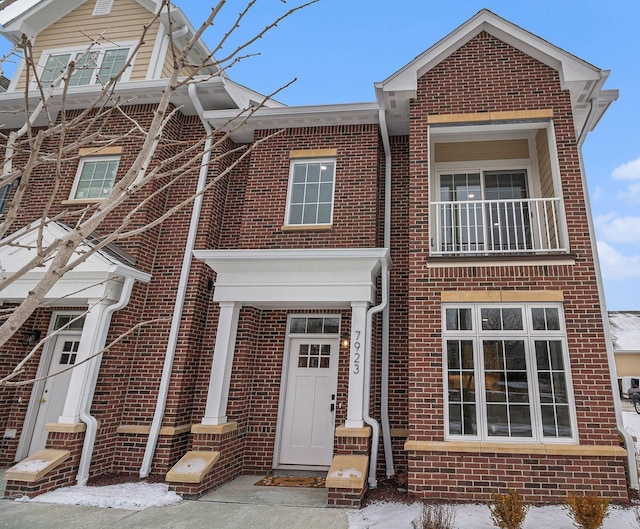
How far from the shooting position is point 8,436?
7445 mm

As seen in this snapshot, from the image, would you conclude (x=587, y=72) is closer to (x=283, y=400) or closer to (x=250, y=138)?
(x=250, y=138)

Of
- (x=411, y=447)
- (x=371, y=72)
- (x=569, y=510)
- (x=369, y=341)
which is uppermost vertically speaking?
(x=371, y=72)

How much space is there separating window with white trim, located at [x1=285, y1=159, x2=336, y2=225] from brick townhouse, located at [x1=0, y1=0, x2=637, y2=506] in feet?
0.10

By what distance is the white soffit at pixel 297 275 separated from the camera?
6656 mm

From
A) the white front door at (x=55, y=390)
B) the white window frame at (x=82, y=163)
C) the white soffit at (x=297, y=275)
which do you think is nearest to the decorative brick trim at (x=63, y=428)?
the white front door at (x=55, y=390)

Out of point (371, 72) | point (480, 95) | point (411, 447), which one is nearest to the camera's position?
point (411, 447)

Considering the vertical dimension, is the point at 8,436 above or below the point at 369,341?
below

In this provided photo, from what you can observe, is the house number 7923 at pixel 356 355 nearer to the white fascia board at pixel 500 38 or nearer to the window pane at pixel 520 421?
the window pane at pixel 520 421

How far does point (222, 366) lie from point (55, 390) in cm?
345

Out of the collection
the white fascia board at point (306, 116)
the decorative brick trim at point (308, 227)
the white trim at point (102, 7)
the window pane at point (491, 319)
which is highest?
the white trim at point (102, 7)

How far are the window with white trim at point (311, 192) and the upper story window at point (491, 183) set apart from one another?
199cm

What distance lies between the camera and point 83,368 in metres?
6.57

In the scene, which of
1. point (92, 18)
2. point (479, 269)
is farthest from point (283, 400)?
point (92, 18)

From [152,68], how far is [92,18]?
2770 mm
